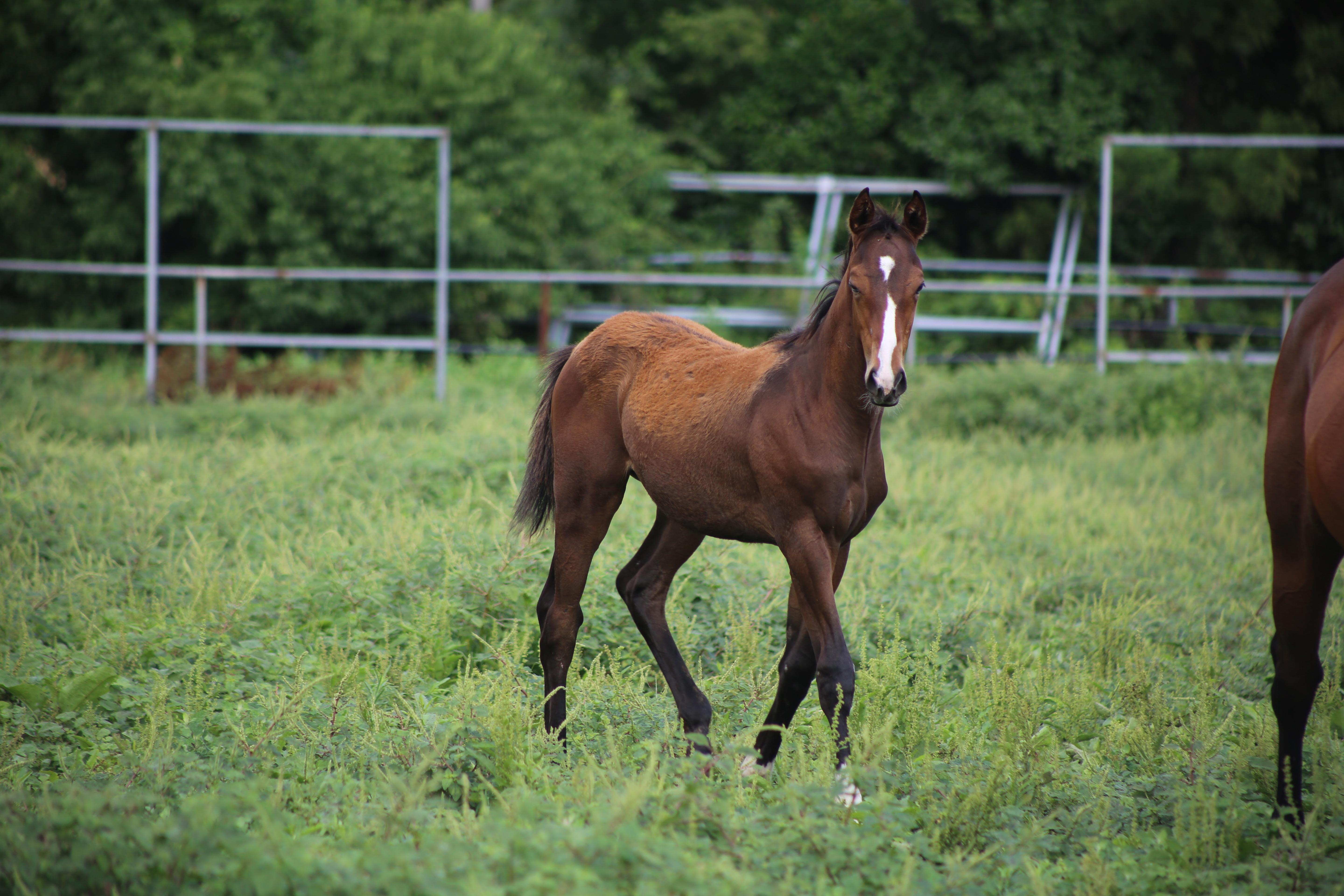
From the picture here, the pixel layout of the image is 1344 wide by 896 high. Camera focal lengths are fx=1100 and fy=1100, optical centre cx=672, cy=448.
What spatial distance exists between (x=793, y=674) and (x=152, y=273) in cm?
1039

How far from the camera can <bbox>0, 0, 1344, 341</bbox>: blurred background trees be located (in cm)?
1466

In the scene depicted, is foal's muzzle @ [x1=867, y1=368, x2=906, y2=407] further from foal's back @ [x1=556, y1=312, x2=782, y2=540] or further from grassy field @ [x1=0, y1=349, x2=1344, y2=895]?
grassy field @ [x1=0, y1=349, x2=1344, y2=895]

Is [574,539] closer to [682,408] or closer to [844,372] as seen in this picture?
[682,408]

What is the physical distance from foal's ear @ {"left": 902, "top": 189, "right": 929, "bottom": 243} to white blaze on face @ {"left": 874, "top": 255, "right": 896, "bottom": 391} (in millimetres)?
202

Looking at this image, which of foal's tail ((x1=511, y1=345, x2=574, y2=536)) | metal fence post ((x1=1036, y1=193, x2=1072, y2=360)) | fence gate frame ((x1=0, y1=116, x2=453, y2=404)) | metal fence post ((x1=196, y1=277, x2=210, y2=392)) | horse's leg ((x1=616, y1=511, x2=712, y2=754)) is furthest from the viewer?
metal fence post ((x1=1036, y1=193, x2=1072, y2=360))

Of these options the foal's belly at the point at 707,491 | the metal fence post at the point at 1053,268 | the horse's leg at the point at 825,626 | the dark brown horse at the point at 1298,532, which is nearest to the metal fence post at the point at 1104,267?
the metal fence post at the point at 1053,268

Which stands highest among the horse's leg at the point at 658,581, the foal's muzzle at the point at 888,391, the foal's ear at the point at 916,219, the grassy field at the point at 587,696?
the foal's ear at the point at 916,219

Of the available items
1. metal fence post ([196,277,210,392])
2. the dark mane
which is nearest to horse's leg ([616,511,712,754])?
the dark mane

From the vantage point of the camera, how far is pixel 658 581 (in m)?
4.54

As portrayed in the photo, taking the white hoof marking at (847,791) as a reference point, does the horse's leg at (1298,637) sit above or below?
above

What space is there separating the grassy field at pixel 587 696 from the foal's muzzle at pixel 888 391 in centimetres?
102

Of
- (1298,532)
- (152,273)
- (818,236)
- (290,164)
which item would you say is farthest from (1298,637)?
(290,164)

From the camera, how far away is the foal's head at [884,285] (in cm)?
339

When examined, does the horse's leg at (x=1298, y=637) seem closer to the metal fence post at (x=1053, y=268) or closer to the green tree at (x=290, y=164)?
the metal fence post at (x=1053, y=268)
